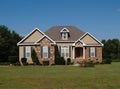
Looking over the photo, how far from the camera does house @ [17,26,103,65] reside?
5975 centimetres

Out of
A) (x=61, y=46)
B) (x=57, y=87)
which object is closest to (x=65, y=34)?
(x=61, y=46)

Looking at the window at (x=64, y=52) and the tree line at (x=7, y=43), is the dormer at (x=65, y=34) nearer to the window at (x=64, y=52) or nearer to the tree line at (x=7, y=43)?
the window at (x=64, y=52)

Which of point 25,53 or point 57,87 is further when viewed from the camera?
point 25,53

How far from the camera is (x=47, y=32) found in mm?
65812

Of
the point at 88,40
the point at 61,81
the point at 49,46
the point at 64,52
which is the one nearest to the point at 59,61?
the point at 64,52

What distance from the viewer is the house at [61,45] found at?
5975 centimetres

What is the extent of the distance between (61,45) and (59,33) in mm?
3004

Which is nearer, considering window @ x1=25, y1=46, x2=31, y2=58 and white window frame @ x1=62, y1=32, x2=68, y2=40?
window @ x1=25, y1=46, x2=31, y2=58

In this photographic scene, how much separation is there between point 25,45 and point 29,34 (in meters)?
1.97

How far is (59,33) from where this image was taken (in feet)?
211

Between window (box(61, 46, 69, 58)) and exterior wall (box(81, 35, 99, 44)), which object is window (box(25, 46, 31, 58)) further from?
exterior wall (box(81, 35, 99, 44))

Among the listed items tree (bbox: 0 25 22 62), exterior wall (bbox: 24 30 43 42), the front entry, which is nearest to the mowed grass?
exterior wall (bbox: 24 30 43 42)

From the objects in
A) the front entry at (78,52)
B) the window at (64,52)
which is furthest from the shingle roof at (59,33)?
the front entry at (78,52)

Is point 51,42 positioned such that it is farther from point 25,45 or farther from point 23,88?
→ point 23,88
